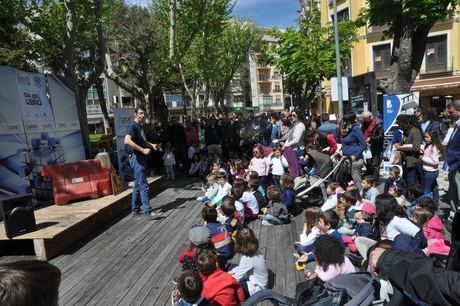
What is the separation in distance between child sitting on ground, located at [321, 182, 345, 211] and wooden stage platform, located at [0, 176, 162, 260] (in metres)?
3.95

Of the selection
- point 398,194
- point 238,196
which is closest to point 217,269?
point 238,196

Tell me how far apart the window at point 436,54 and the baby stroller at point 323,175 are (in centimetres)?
2871

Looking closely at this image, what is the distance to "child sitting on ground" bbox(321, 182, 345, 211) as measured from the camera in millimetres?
6565

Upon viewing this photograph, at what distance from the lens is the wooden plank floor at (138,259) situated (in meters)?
4.56

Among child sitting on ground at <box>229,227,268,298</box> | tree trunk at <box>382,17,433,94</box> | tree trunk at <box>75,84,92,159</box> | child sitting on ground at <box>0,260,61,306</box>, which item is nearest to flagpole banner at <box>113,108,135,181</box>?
tree trunk at <box>75,84,92,159</box>

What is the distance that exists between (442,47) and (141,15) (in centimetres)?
2333

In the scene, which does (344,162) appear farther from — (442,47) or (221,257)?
(442,47)

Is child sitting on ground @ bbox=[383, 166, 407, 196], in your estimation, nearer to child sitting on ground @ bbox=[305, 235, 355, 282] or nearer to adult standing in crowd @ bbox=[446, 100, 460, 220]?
adult standing in crowd @ bbox=[446, 100, 460, 220]

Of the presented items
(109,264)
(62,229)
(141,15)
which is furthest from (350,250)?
(141,15)

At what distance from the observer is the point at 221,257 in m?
4.90

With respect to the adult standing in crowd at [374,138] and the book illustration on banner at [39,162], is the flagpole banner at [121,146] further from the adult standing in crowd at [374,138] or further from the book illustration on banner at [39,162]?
the adult standing in crowd at [374,138]

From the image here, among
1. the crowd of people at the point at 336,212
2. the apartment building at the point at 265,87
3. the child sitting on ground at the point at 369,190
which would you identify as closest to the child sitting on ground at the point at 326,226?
the crowd of people at the point at 336,212

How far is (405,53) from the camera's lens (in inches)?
463

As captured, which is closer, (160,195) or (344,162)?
(344,162)
